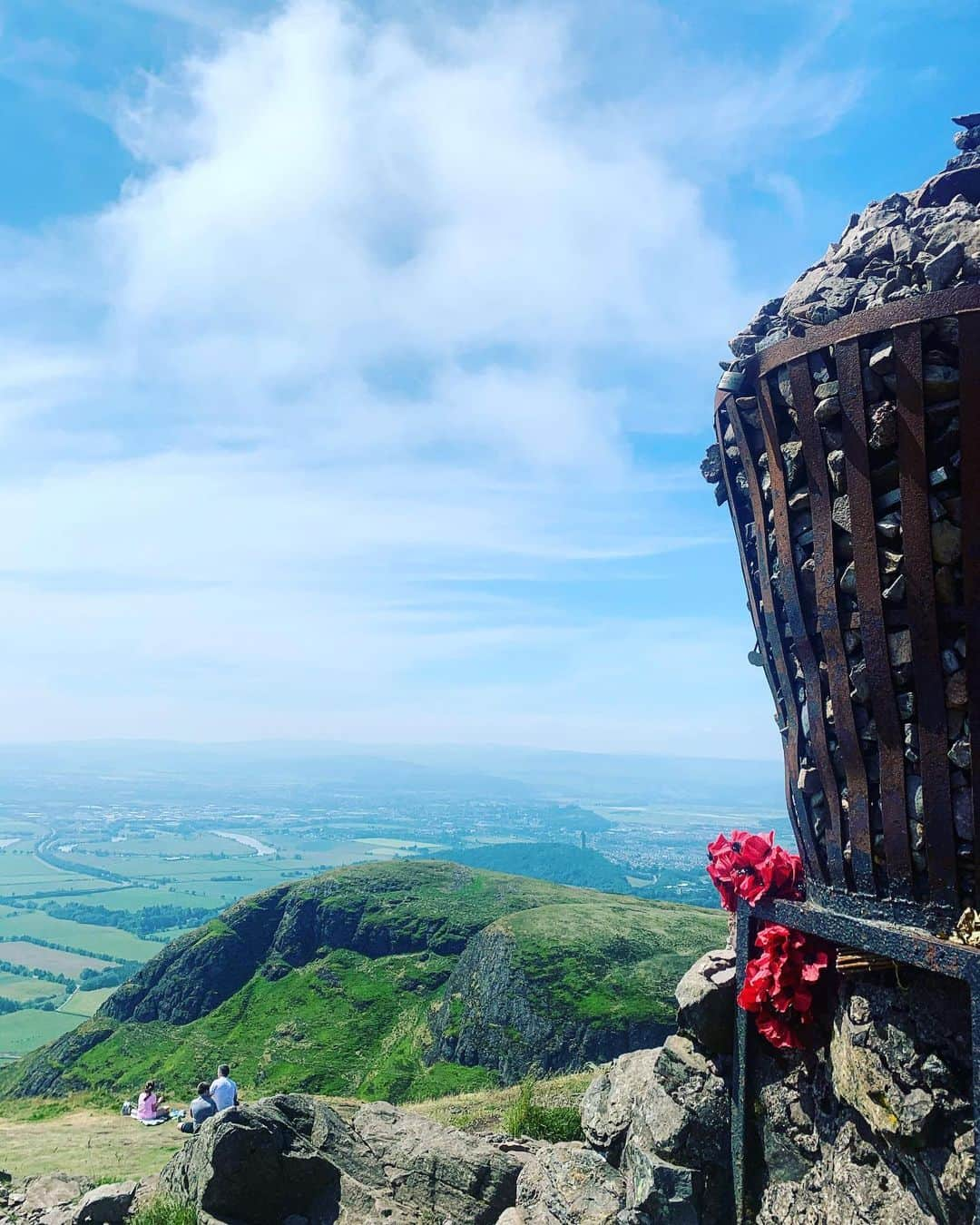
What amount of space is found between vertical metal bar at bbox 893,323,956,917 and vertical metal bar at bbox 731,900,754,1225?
1.90 meters

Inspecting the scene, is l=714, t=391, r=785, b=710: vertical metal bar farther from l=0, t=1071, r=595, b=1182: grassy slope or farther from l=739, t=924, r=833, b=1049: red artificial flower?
l=0, t=1071, r=595, b=1182: grassy slope

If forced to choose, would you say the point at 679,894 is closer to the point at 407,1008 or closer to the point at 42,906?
the point at 407,1008

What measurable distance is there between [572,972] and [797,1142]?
21.8 metres

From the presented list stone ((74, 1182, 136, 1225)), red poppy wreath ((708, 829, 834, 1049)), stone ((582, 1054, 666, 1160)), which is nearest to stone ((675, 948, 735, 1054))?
red poppy wreath ((708, 829, 834, 1049))

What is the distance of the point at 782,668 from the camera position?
6184 millimetres

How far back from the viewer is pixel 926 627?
513 cm

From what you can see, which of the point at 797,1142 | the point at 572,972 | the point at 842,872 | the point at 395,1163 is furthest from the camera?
the point at 572,972

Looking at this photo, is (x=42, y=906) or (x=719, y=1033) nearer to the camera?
(x=719, y=1033)

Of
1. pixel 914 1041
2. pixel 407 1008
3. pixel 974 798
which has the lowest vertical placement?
pixel 407 1008

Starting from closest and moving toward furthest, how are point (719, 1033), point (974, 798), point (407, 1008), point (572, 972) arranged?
point (974, 798) < point (719, 1033) < point (572, 972) < point (407, 1008)

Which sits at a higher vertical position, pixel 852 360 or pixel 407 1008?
pixel 852 360

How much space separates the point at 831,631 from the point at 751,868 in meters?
2.11

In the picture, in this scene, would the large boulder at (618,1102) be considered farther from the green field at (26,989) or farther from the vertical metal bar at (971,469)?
the green field at (26,989)

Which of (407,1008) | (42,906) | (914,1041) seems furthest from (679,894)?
(914,1041)
